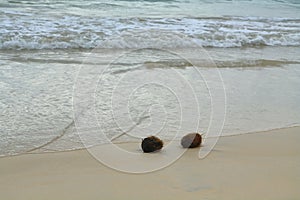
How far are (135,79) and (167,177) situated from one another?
9.49 ft

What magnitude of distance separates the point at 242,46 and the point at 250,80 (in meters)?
3.62

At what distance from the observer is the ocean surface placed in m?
3.98

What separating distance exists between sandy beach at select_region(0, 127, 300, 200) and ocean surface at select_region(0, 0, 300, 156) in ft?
1.33

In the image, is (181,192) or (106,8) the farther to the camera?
(106,8)

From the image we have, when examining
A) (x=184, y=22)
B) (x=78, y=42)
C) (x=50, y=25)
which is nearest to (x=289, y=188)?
(x=78, y=42)

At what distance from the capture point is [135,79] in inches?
222

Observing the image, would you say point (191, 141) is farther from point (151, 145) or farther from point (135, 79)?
point (135, 79)

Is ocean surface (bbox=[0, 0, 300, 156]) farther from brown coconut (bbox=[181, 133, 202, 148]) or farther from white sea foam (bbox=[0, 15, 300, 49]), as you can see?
brown coconut (bbox=[181, 133, 202, 148])

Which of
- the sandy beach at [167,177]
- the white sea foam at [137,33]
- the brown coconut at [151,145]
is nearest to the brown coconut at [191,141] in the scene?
the sandy beach at [167,177]

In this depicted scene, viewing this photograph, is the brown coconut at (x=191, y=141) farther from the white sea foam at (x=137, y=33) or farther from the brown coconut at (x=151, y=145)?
the white sea foam at (x=137, y=33)

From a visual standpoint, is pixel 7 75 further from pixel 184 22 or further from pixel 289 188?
pixel 184 22

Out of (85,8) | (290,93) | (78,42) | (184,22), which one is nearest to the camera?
(290,93)

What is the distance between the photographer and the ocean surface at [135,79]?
398cm

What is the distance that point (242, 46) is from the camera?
9461mm
